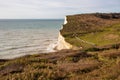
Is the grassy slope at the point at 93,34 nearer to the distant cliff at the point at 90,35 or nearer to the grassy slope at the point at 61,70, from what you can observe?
the distant cliff at the point at 90,35

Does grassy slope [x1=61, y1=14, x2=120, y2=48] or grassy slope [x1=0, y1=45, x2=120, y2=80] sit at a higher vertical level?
grassy slope [x1=0, y1=45, x2=120, y2=80]

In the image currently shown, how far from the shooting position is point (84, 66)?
11211 mm

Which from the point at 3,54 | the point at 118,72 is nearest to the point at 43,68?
the point at 118,72

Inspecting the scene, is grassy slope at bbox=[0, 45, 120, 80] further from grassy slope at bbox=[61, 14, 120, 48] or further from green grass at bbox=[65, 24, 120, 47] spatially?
green grass at bbox=[65, 24, 120, 47]

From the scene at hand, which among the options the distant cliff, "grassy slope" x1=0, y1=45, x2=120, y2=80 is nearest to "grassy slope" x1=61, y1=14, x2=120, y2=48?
the distant cliff

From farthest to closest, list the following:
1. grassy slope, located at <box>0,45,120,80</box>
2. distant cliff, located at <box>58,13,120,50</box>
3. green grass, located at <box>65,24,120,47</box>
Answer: distant cliff, located at <box>58,13,120,50</box> → green grass, located at <box>65,24,120,47</box> → grassy slope, located at <box>0,45,120,80</box>

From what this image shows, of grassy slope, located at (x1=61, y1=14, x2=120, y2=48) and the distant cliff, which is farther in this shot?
grassy slope, located at (x1=61, y1=14, x2=120, y2=48)

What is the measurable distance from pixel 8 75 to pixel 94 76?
10.2 feet

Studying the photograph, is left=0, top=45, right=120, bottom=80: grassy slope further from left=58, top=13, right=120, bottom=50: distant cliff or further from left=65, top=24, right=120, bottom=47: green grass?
left=65, top=24, right=120, bottom=47: green grass

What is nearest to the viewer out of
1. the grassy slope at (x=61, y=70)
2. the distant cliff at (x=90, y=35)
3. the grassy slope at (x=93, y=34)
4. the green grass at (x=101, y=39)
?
the grassy slope at (x=61, y=70)

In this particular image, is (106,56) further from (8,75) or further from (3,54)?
(3,54)

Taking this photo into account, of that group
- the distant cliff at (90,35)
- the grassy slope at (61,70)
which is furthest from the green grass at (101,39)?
the grassy slope at (61,70)

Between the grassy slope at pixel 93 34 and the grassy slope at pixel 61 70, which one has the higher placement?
the grassy slope at pixel 61 70

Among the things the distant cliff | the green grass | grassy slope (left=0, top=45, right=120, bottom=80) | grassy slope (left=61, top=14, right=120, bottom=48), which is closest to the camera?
grassy slope (left=0, top=45, right=120, bottom=80)
